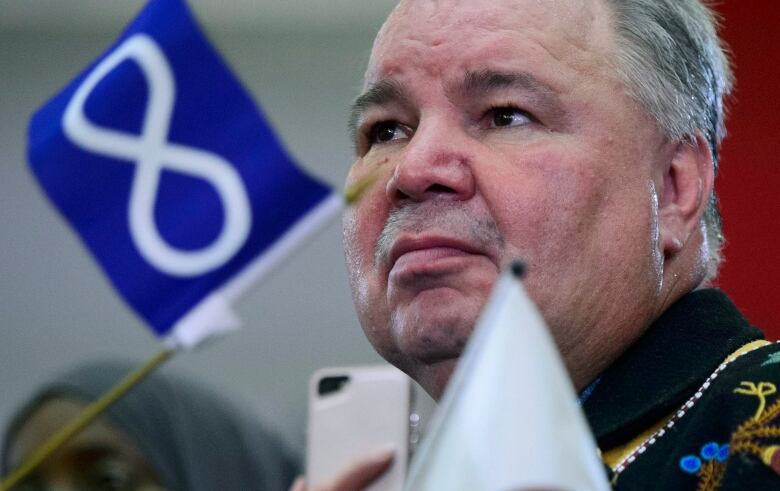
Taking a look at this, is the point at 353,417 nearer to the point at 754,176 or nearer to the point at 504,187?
the point at 504,187

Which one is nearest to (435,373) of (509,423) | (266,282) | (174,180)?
(174,180)

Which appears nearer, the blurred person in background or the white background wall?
the blurred person in background

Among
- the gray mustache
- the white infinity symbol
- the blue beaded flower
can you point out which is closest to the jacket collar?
the blue beaded flower

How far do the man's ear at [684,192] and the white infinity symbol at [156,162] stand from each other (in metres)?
0.69

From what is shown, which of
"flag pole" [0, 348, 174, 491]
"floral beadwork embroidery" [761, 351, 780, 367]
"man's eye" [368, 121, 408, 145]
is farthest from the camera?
"man's eye" [368, 121, 408, 145]

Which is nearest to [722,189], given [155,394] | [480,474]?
[155,394]

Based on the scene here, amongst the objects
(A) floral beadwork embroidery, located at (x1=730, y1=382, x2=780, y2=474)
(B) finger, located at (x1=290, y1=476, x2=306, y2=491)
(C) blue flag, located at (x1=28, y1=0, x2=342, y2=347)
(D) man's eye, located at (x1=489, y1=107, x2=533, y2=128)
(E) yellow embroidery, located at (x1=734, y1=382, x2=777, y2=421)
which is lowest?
(E) yellow embroidery, located at (x1=734, y1=382, x2=777, y2=421)

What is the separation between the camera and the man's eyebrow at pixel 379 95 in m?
1.62

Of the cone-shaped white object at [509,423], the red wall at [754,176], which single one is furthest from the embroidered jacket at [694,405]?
the red wall at [754,176]

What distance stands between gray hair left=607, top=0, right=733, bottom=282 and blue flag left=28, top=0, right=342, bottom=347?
66 cm

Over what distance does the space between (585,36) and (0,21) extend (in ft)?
9.23

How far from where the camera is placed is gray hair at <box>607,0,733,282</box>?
160cm

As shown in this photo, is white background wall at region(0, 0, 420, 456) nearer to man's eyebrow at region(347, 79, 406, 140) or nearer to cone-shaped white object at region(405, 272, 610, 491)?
man's eyebrow at region(347, 79, 406, 140)

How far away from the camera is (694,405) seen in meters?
1.35
